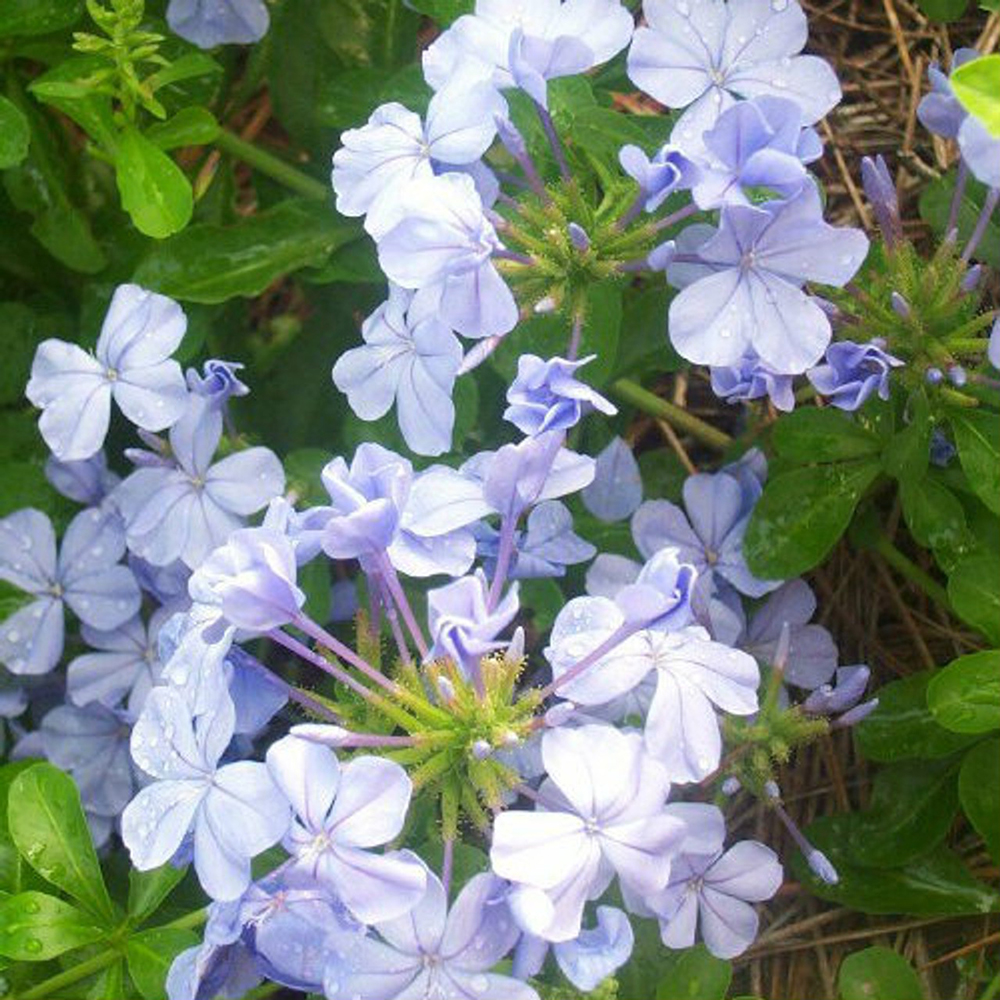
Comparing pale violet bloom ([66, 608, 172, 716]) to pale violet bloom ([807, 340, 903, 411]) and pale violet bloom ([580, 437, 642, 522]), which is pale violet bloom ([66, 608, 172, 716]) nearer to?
pale violet bloom ([580, 437, 642, 522])

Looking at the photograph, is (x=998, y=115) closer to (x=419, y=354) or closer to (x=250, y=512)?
(x=419, y=354)

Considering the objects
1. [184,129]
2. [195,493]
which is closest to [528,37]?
[184,129]

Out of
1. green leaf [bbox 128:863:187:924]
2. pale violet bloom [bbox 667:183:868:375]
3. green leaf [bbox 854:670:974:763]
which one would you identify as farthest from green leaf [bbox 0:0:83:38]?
green leaf [bbox 854:670:974:763]

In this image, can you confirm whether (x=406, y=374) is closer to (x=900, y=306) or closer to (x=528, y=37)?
(x=528, y=37)

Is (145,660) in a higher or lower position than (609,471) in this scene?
lower

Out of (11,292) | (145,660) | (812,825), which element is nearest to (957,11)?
(812,825)
